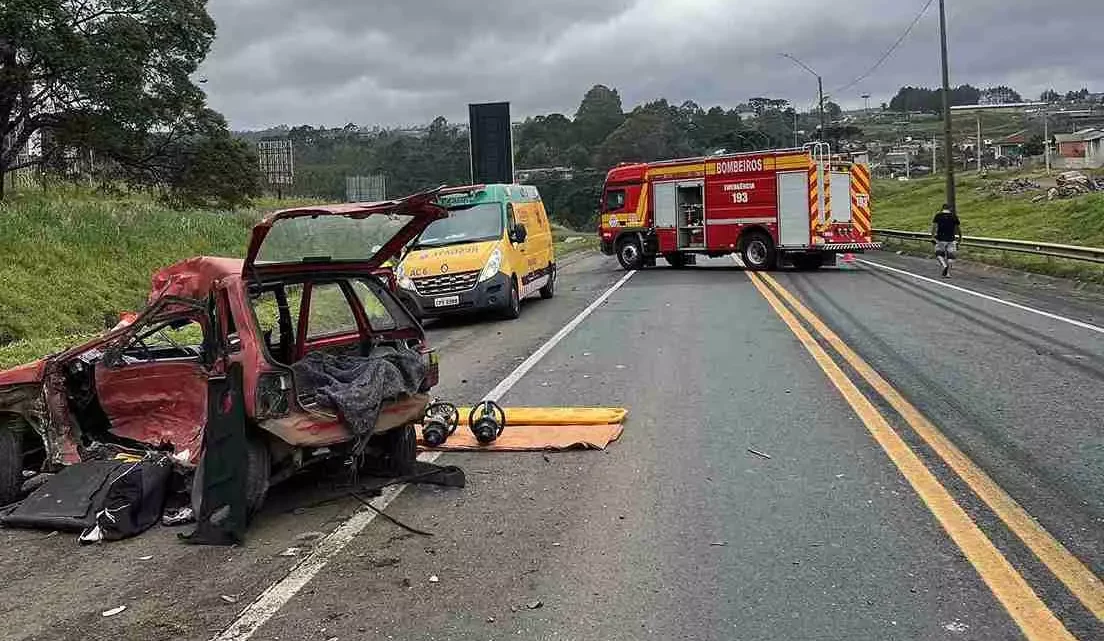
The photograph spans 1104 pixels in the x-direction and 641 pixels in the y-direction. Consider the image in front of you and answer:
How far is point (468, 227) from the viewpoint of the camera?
1709 cm

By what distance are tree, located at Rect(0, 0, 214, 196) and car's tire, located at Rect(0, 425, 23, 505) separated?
79.5 feet

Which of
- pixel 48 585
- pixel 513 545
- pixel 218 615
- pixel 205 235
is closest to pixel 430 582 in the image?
pixel 513 545

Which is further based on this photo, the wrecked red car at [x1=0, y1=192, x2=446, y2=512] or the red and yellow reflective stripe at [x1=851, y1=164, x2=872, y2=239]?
the red and yellow reflective stripe at [x1=851, y1=164, x2=872, y2=239]

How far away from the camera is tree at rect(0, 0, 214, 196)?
2750 cm

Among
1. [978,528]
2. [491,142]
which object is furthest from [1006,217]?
[978,528]

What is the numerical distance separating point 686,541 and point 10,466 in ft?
14.3

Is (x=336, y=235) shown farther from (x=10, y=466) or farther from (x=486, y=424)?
(x=10, y=466)

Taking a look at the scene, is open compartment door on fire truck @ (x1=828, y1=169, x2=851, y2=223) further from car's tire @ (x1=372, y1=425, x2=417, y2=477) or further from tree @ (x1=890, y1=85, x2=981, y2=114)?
tree @ (x1=890, y1=85, x2=981, y2=114)

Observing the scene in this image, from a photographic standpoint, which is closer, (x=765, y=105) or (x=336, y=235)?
(x=336, y=235)

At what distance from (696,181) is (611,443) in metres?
21.0

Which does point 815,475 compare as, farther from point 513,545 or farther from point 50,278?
point 50,278

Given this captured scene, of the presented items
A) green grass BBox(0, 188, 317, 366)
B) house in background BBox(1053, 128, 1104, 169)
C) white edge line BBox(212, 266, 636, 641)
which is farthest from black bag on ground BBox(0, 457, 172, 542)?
house in background BBox(1053, 128, 1104, 169)

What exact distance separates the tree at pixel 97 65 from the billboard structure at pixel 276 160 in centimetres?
776

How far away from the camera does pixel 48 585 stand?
16.3 ft
